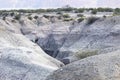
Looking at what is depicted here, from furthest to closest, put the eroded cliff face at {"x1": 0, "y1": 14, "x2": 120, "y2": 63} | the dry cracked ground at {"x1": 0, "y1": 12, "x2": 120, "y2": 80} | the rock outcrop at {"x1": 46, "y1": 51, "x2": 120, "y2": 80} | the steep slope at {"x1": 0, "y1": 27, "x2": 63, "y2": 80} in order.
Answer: the eroded cliff face at {"x1": 0, "y1": 14, "x2": 120, "y2": 63} → the steep slope at {"x1": 0, "y1": 27, "x2": 63, "y2": 80} → the dry cracked ground at {"x1": 0, "y1": 12, "x2": 120, "y2": 80} → the rock outcrop at {"x1": 46, "y1": 51, "x2": 120, "y2": 80}

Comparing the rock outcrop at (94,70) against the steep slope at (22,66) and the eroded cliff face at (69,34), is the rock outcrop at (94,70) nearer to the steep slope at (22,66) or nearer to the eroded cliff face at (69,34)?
the steep slope at (22,66)

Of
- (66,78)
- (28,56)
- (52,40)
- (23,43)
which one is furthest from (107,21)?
(66,78)

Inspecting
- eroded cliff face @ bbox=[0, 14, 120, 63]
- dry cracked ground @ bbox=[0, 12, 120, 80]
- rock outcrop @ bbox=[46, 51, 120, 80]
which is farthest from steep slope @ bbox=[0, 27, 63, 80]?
eroded cliff face @ bbox=[0, 14, 120, 63]

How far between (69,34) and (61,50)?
7449 millimetres

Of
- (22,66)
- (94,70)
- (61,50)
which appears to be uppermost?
(94,70)

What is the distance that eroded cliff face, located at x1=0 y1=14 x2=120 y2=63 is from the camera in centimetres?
5659

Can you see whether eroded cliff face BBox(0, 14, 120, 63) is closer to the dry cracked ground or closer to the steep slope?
the dry cracked ground

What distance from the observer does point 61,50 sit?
62188mm

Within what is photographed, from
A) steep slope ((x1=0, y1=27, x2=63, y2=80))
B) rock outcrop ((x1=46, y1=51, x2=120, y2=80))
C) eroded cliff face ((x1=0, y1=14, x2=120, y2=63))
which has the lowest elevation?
eroded cliff face ((x1=0, y1=14, x2=120, y2=63))

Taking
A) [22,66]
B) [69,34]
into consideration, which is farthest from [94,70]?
[69,34]

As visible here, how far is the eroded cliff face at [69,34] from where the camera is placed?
56.6 metres

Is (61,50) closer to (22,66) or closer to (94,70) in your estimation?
(22,66)

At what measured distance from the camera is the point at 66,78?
23.4m

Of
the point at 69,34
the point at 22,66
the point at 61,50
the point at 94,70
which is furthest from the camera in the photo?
the point at 69,34
